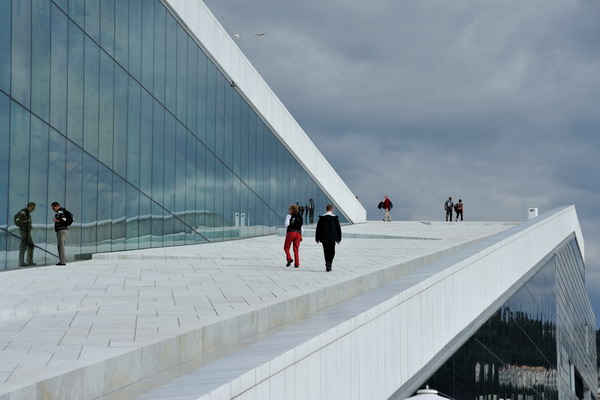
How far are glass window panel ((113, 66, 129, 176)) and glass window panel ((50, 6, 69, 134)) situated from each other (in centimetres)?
233

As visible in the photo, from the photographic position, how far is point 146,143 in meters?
19.7

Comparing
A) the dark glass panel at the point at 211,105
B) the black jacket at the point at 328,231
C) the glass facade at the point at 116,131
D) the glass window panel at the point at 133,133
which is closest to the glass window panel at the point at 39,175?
the glass facade at the point at 116,131

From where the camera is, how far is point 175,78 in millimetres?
21719

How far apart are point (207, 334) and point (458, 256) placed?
312 inches

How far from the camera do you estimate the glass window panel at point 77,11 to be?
16422 mm

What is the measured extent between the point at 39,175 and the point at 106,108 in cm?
341

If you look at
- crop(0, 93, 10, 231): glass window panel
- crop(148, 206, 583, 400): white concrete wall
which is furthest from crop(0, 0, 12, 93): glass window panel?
crop(148, 206, 583, 400): white concrete wall

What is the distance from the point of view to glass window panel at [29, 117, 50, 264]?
1470 cm

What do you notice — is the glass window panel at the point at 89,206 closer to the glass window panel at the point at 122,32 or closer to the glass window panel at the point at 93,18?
the glass window panel at the point at 93,18

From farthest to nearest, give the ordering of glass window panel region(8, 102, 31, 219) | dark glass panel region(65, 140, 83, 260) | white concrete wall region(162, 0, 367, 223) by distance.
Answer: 1. white concrete wall region(162, 0, 367, 223)
2. dark glass panel region(65, 140, 83, 260)
3. glass window panel region(8, 102, 31, 219)

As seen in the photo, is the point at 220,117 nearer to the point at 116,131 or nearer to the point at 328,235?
the point at 116,131

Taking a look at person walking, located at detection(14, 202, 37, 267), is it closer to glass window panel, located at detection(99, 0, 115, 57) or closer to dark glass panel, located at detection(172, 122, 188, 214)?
glass window panel, located at detection(99, 0, 115, 57)

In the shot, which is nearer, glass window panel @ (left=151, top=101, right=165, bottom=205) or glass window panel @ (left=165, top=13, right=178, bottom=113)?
glass window panel @ (left=151, top=101, right=165, bottom=205)

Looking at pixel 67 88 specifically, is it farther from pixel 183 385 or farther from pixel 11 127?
pixel 183 385
